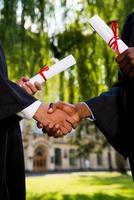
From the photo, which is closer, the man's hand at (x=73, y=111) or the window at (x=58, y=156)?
the man's hand at (x=73, y=111)

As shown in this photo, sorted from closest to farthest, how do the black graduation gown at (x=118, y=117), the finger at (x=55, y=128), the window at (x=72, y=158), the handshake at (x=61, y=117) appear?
the black graduation gown at (x=118, y=117) < the handshake at (x=61, y=117) < the finger at (x=55, y=128) < the window at (x=72, y=158)

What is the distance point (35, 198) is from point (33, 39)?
3.20 meters

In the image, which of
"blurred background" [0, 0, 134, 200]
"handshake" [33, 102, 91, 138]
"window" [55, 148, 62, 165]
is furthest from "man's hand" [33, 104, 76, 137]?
"window" [55, 148, 62, 165]

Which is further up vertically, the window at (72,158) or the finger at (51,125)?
the window at (72,158)

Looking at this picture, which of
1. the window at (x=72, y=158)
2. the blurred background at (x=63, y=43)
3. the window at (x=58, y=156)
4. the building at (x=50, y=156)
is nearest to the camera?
the blurred background at (x=63, y=43)

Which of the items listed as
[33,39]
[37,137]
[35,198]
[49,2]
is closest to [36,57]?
[33,39]

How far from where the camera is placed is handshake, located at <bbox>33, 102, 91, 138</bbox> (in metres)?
2.82

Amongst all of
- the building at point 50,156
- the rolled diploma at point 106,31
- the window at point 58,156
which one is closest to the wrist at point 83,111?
the rolled diploma at point 106,31

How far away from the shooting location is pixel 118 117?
2.77m

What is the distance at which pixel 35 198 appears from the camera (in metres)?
8.34

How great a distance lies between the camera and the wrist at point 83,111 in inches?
110

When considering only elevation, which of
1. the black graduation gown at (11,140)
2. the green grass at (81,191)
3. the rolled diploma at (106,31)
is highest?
the rolled diploma at (106,31)

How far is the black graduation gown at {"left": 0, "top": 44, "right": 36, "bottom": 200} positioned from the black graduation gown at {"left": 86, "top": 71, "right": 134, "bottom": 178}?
48cm

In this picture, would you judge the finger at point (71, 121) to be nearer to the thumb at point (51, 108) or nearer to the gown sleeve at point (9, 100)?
the thumb at point (51, 108)
